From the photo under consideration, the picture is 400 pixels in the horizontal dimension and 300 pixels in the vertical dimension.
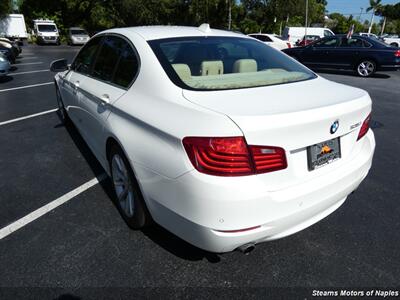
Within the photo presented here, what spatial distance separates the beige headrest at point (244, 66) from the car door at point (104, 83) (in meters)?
0.88

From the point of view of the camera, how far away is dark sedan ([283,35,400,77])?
1163cm

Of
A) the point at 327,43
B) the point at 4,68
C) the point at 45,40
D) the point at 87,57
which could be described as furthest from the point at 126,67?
the point at 45,40

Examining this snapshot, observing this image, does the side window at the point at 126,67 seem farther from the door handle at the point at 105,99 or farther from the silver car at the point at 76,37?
the silver car at the point at 76,37

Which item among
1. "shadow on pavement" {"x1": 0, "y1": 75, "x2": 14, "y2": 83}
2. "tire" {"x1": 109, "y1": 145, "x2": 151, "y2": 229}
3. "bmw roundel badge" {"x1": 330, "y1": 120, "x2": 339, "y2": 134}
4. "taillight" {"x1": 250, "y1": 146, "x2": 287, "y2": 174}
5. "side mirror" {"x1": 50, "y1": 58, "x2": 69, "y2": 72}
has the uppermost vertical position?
"bmw roundel badge" {"x1": 330, "y1": 120, "x2": 339, "y2": 134}

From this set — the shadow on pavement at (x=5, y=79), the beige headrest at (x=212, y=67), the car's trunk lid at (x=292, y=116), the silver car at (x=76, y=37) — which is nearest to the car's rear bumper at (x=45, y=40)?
the silver car at (x=76, y=37)

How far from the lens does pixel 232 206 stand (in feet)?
6.08

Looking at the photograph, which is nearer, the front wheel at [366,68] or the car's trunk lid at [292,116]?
the car's trunk lid at [292,116]

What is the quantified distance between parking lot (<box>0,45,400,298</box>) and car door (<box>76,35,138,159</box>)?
0.70m

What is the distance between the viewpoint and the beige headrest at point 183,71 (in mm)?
2460

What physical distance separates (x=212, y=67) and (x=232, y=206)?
1.43 meters

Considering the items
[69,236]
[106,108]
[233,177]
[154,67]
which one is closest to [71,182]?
[69,236]

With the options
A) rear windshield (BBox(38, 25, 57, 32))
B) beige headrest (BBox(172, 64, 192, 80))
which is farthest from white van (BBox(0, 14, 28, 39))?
beige headrest (BBox(172, 64, 192, 80))

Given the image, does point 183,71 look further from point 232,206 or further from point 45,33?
point 45,33

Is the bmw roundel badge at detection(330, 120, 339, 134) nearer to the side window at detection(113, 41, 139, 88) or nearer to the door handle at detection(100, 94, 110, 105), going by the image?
the side window at detection(113, 41, 139, 88)
